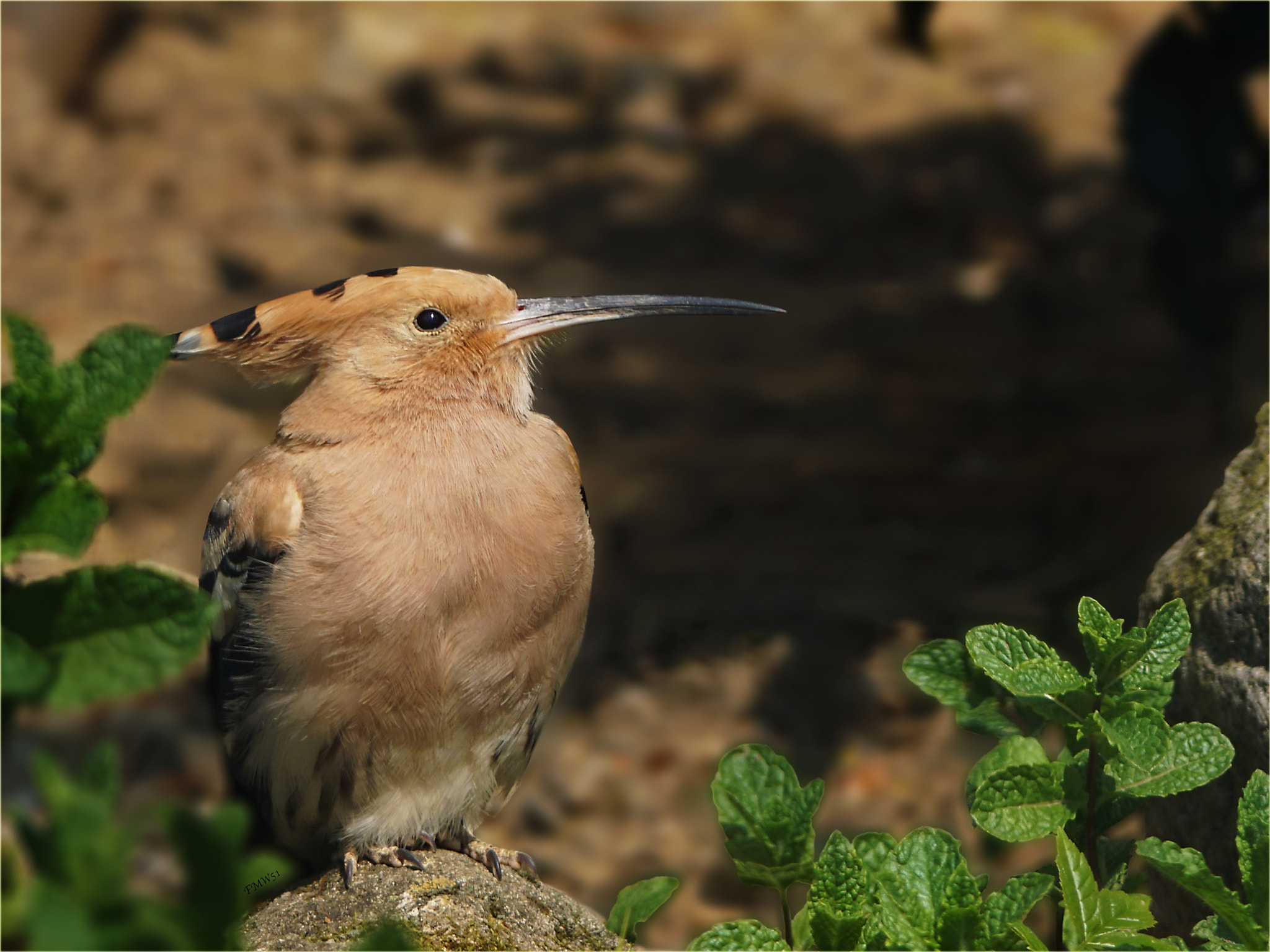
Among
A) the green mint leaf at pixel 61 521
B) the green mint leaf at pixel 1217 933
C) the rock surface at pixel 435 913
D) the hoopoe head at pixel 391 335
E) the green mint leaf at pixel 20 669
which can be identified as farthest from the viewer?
the hoopoe head at pixel 391 335

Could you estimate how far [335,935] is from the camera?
95.5 inches

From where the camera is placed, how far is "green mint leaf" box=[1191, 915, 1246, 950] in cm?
210

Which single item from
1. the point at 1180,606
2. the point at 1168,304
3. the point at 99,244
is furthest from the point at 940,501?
the point at 99,244

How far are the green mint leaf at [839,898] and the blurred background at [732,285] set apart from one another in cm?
287

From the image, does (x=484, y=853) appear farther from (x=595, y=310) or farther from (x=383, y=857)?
(x=595, y=310)

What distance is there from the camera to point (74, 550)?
1.39m

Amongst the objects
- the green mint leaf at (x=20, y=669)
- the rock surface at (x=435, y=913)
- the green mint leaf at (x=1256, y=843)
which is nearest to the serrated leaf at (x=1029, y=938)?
the green mint leaf at (x=1256, y=843)

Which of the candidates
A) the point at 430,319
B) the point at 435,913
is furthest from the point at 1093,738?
the point at 430,319

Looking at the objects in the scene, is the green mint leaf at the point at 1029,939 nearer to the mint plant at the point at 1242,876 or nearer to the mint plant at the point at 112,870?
the mint plant at the point at 1242,876

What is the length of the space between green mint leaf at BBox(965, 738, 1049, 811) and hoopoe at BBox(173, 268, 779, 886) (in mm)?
1045

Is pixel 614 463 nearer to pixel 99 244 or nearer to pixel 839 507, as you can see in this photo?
pixel 839 507

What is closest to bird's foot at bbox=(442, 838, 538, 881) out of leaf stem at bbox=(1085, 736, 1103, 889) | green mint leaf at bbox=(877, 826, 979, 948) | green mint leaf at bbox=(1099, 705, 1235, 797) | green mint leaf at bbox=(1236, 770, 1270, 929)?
green mint leaf at bbox=(877, 826, 979, 948)

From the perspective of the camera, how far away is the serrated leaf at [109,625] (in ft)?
4.34

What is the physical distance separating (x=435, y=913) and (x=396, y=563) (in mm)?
774
